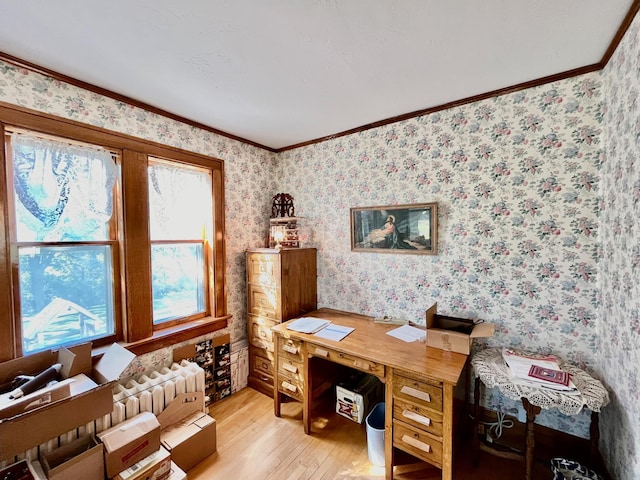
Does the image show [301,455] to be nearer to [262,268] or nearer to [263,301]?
[263,301]

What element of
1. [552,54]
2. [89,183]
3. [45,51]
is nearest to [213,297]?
[89,183]

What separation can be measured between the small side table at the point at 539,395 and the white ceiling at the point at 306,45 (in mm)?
1809

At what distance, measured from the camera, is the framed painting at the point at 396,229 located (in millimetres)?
2104

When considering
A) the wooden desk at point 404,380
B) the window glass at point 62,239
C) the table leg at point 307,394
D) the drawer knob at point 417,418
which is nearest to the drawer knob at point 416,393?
the wooden desk at point 404,380

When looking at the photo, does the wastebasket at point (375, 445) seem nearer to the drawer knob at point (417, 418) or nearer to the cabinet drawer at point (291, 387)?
the drawer knob at point (417, 418)

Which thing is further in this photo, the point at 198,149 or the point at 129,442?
the point at 198,149

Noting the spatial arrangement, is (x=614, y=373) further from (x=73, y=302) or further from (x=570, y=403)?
(x=73, y=302)

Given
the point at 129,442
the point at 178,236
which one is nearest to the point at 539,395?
the point at 129,442

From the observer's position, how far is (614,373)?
1.40 m

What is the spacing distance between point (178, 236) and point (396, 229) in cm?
192

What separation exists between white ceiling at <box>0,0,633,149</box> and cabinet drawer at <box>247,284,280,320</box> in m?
1.62

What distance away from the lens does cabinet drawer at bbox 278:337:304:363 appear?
206 centimetres

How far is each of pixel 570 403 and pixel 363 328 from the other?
4.06ft

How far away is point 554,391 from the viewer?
1354 mm
